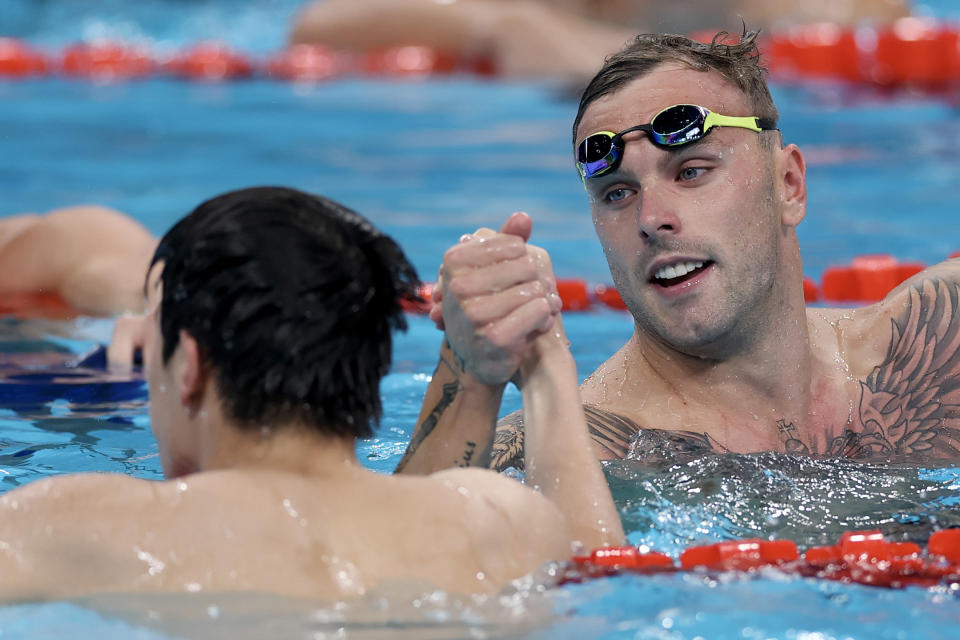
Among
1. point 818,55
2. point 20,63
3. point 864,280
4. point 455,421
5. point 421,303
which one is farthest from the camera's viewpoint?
point 20,63

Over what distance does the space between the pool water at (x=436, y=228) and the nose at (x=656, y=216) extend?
0.59 meters

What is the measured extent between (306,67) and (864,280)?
7047 millimetres

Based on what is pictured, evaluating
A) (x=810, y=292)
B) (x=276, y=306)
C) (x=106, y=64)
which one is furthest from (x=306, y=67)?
(x=276, y=306)

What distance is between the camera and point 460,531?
2.11 meters

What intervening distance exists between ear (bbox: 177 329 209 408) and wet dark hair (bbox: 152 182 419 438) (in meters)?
0.01

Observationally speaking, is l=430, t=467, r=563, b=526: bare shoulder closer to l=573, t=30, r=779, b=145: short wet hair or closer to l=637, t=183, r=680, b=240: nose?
l=637, t=183, r=680, b=240: nose

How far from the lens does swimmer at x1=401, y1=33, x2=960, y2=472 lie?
3.05 m

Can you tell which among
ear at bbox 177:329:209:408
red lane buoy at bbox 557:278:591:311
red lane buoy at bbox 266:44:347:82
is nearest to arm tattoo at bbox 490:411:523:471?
ear at bbox 177:329:209:408

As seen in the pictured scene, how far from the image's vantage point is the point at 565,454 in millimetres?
2420

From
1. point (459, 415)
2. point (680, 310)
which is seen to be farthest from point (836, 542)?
point (459, 415)

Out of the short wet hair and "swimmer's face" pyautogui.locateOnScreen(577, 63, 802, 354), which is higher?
the short wet hair

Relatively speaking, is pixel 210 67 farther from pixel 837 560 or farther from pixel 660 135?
pixel 837 560

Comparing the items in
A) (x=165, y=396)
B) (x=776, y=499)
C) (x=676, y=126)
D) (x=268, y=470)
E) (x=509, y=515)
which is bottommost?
(x=776, y=499)

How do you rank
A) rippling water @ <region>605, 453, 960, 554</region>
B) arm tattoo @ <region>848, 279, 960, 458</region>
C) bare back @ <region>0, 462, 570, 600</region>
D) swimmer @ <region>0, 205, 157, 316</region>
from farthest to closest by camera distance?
swimmer @ <region>0, 205, 157, 316</region>
arm tattoo @ <region>848, 279, 960, 458</region>
rippling water @ <region>605, 453, 960, 554</region>
bare back @ <region>0, 462, 570, 600</region>
